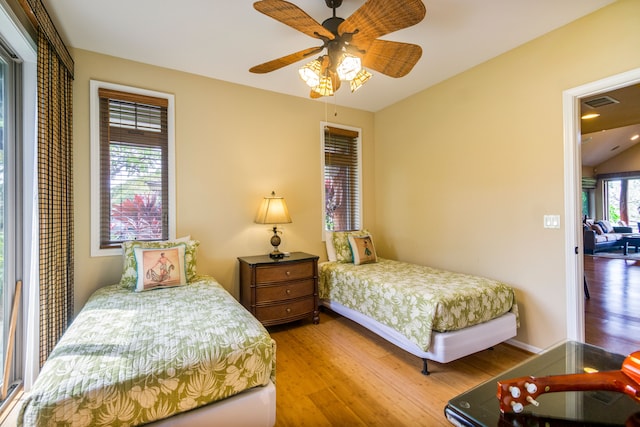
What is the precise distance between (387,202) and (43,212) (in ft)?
11.7

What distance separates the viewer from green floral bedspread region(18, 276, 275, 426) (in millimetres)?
1133

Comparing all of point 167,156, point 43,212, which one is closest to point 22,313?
point 43,212

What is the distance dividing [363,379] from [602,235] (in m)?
9.78

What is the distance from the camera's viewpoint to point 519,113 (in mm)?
2646

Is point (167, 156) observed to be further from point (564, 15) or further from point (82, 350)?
point (564, 15)

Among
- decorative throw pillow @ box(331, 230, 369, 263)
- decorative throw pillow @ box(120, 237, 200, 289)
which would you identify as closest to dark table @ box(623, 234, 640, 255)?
decorative throw pillow @ box(331, 230, 369, 263)

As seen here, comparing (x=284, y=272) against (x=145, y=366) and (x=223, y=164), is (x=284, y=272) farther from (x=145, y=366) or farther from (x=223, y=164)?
(x=145, y=366)

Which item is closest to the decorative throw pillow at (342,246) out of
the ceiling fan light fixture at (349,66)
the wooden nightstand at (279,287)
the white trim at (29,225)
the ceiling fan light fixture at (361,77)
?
the wooden nightstand at (279,287)

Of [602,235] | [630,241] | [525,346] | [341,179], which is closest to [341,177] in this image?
[341,179]

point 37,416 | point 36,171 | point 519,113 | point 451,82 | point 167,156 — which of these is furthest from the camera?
point 451,82

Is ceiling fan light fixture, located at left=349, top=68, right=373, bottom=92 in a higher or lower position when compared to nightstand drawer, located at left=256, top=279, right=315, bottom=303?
higher

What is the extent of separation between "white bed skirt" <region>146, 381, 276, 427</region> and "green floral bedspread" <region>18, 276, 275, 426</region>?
0.03 metres

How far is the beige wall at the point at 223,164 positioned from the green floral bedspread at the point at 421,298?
1017mm

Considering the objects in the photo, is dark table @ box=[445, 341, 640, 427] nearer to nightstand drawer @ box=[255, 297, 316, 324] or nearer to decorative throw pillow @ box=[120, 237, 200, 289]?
nightstand drawer @ box=[255, 297, 316, 324]
